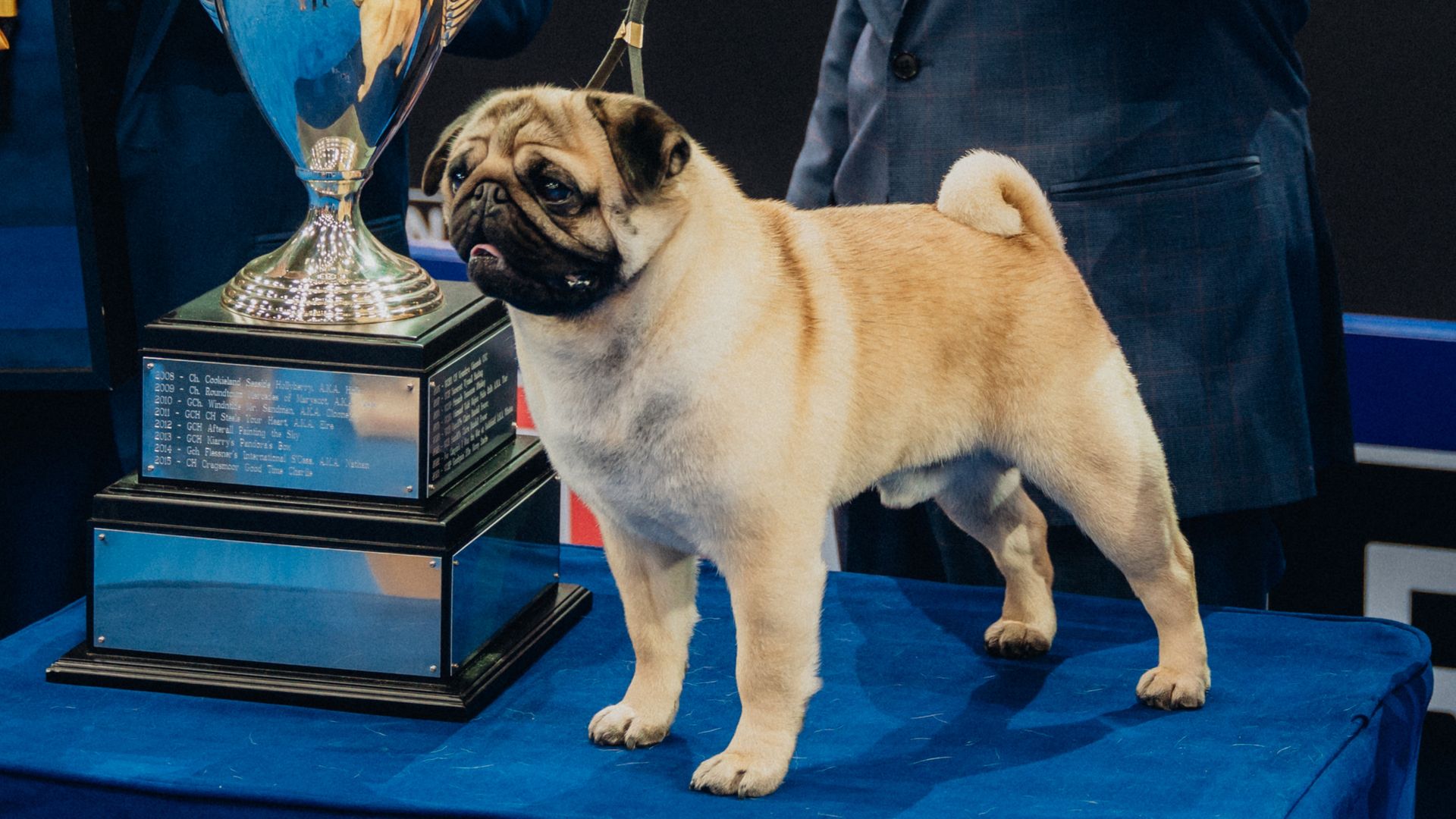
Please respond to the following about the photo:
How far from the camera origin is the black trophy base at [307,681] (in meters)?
1.59

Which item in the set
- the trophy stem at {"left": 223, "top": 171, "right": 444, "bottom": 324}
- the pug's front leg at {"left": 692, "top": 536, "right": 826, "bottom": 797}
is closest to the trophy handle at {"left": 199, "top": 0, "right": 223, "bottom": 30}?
the trophy stem at {"left": 223, "top": 171, "right": 444, "bottom": 324}

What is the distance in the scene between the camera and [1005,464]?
1711 millimetres

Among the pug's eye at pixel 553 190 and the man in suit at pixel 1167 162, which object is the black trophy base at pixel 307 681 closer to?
the pug's eye at pixel 553 190

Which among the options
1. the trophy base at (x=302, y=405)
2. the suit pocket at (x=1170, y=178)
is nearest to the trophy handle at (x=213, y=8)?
the trophy base at (x=302, y=405)

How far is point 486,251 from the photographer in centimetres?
133

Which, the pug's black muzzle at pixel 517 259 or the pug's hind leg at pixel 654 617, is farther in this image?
the pug's hind leg at pixel 654 617

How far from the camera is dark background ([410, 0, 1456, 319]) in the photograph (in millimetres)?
2514

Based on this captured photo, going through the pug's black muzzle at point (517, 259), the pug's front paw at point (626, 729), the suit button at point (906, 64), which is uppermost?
the suit button at point (906, 64)

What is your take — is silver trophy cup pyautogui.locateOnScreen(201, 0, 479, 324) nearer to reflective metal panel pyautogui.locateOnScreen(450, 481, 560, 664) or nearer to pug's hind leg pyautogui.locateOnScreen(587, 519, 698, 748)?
reflective metal panel pyautogui.locateOnScreen(450, 481, 560, 664)

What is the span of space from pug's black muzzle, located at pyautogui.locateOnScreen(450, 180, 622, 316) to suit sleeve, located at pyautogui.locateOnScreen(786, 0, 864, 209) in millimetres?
1005

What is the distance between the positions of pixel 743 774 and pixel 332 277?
2.39 feet

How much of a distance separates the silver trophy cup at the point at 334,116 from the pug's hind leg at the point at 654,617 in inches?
15.0

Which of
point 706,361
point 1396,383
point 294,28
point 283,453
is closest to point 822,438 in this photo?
point 706,361

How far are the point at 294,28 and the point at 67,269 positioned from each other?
1.94ft
